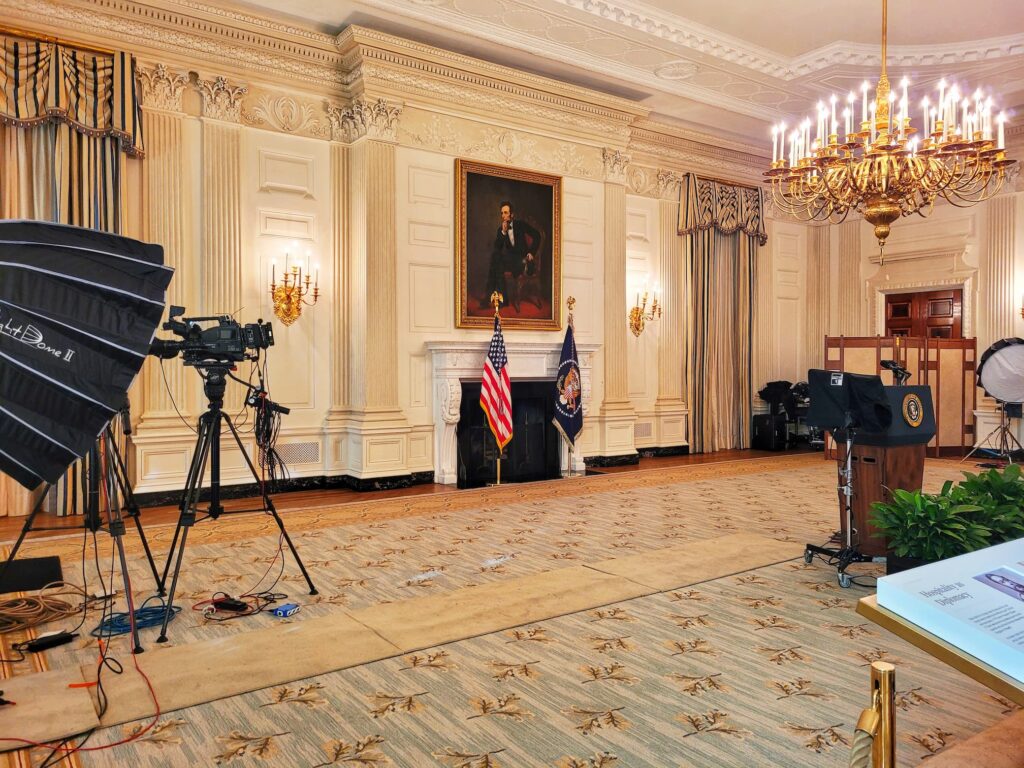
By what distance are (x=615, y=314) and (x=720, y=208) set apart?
274 centimetres

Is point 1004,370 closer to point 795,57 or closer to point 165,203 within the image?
point 795,57

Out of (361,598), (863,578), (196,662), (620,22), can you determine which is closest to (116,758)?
(196,662)

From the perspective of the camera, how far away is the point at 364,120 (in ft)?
Answer: 23.3

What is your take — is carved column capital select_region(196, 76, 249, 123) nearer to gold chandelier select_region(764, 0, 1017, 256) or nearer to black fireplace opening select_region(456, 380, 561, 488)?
black fireplace opening select_region(456, 380, 561, 488)

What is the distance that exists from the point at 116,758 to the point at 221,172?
559 cm

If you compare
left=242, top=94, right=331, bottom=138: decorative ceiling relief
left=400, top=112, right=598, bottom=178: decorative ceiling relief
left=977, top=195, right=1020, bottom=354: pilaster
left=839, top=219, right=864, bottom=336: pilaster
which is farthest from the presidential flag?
left=977, top=195, right=1020, bottom=354: pilaster

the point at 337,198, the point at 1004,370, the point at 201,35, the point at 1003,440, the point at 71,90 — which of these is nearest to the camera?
the point at 71,90

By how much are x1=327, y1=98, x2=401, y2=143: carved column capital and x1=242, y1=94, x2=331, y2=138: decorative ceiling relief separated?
120mm

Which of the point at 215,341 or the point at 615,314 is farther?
the point at 615,314

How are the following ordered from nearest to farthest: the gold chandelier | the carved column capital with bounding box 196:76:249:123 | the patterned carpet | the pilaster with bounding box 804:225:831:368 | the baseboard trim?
the patterned carpet
the gold chandelier
the carved column capital with bounding box 196:76:249:123
the baseboard trim
the pilaster with bounding box 804:225:831:368

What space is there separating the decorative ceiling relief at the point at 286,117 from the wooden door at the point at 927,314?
8.60 meters

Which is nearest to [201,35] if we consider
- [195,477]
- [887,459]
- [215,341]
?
[215,341]

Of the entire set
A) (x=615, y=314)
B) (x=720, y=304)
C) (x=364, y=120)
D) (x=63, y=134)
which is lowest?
(x=615, y=314)

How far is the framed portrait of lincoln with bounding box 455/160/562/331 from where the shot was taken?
780cm
